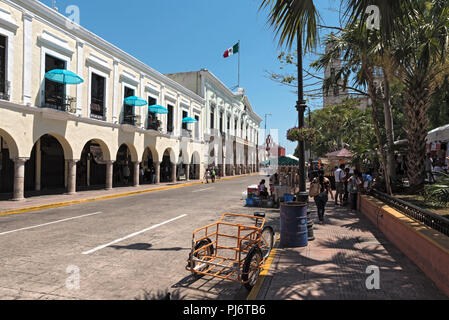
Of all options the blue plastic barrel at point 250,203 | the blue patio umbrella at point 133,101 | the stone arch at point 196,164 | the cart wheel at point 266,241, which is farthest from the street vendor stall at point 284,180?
the stone arch at point 196,164

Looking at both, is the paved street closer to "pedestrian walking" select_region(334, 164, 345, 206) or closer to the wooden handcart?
the wooden handcart

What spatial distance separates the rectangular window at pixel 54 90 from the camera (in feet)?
51.6

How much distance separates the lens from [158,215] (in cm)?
1091

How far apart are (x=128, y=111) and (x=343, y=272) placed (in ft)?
68.6

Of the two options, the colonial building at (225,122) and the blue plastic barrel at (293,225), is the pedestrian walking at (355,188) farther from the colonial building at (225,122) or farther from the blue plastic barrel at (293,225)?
the colonial building at (225,122)

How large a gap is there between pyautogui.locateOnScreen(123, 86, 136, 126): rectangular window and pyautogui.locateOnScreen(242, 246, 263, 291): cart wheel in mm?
19468

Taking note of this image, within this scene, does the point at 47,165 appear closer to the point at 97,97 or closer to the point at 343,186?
the point at 97,97

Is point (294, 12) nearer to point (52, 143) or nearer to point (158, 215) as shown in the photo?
point (158, 215)

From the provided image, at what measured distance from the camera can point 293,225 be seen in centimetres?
667

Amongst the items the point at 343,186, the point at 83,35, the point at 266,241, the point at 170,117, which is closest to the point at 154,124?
the point at 170,117

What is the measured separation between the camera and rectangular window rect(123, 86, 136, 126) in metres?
22.3

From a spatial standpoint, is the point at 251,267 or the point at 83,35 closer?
the point at 251,267

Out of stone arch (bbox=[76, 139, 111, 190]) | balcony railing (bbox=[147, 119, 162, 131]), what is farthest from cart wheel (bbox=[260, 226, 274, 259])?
balcony railing (bbox=[147, 119, 162, 131])
